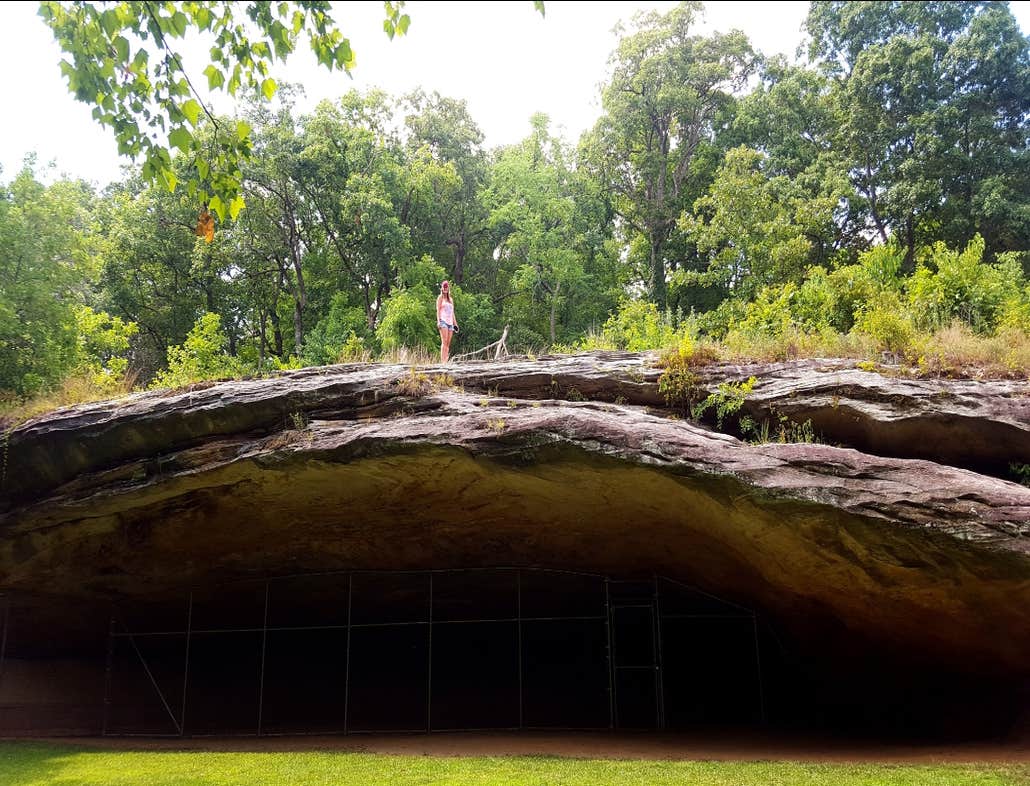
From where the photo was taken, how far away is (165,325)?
27828mm

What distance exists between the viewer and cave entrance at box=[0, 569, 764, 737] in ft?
44.0

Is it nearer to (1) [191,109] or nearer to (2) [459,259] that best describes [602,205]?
(2) [459,259]

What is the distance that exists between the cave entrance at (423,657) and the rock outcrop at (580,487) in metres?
1.59

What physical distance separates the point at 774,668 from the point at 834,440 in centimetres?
624

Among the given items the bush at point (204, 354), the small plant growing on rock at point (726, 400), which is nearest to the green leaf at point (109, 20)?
the small plant growing on rock at point (726, 400)

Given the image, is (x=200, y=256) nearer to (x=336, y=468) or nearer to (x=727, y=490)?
(x=336, y=468)

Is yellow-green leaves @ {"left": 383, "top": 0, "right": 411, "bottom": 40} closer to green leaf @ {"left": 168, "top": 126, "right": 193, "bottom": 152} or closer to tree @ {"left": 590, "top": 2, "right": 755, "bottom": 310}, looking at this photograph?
green leaf @ {"left": 168, "top": 126, "right": 193, "bottom": 152}

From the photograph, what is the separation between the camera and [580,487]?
9430 mm

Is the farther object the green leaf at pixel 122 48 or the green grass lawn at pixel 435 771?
the green grass lawn at pixel 435 771

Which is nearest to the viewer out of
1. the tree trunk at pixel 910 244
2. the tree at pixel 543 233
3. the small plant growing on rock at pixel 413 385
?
the small plant growing on rock at pixel 413 385

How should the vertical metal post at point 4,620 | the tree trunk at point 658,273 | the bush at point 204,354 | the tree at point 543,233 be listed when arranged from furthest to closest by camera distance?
1. the tree trunk at point 658,273
2. the tree at point 543,233
3. the bush at point 204,354
4. the vertical metal post at point 4,620

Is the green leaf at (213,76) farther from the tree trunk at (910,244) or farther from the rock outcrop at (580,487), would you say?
the tree trunk at (910,244)

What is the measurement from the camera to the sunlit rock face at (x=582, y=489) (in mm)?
7863

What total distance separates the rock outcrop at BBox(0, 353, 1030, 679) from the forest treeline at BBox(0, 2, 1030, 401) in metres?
7.49
